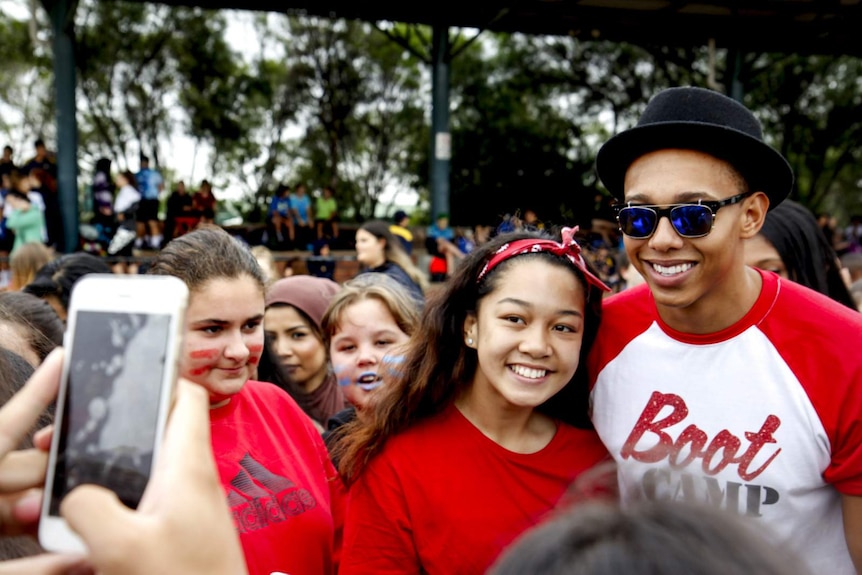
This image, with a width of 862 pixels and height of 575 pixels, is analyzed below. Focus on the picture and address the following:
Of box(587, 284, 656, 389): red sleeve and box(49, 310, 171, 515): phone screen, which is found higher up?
box(49, 310, 171, 515): phone screen

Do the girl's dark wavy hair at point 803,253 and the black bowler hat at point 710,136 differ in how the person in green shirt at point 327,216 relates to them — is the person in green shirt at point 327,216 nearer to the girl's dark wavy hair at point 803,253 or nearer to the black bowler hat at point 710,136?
the girl's dark wavy hair at point 803,253

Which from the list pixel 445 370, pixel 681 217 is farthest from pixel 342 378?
pixel 681 217

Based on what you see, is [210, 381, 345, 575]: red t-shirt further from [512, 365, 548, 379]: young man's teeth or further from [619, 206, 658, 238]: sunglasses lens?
[619, 206, 658, 238]: sunglasses lens

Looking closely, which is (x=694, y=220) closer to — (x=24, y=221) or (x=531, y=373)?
(x=531, y=373)

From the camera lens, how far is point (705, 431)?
195 centimetres

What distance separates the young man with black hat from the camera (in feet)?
6.06

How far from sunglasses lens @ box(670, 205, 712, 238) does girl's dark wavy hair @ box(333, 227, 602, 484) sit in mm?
347

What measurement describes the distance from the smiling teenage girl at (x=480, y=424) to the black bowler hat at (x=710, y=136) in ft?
1.18

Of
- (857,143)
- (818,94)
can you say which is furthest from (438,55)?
(857,143)

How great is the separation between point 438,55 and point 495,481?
507 inches

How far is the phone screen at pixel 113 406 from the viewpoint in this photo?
3.08 feet

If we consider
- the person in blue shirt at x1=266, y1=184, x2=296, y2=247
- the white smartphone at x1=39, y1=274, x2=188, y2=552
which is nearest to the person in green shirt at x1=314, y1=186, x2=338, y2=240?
the person in blue shirt at x1=266, y1=184, x2=296, y2=247

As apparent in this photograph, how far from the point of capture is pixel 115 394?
38.4 inches

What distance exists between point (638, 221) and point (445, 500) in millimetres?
925
